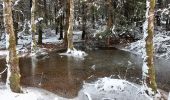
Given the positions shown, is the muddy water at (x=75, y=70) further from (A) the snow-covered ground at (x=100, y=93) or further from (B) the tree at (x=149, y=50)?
(B) the tree at (x=149, y=50)

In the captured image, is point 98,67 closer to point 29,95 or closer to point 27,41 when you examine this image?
point 29,95

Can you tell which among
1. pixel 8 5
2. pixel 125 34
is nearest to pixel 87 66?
pixel 8 5

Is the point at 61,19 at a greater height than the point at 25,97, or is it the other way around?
the point at 61,19

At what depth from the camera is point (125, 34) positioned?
3325cm

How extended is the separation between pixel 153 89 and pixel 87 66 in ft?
24.5

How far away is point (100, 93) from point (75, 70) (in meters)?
5.40

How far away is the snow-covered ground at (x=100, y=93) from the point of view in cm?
1184

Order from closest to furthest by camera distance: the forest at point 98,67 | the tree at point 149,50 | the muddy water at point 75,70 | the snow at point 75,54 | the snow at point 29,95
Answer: the snow at point 29,95, the tree at point 149,50, the forest at point 98,67, the muddy water at point 75,70, the snow at point 75,54

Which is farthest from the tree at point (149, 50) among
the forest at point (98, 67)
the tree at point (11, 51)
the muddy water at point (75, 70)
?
the tree at point (11, 51)

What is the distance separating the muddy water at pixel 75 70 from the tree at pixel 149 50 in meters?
2.43

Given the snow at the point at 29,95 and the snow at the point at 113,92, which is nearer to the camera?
the snow at the point at 29,95

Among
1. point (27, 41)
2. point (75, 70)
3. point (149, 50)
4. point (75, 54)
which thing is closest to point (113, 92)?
point (149, 50)

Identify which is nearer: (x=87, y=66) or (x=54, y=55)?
(x=87, y=66)

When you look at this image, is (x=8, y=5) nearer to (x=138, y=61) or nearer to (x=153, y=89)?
(x=153, y=89)
